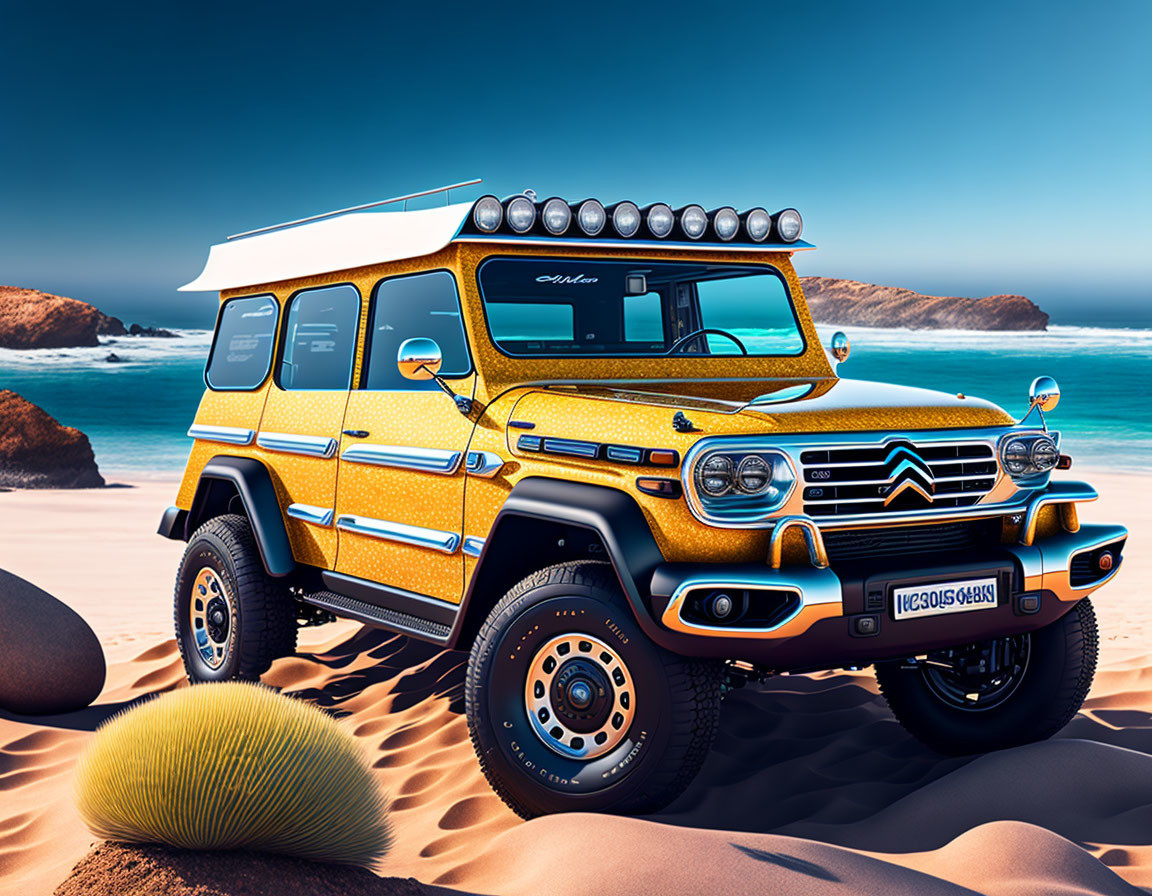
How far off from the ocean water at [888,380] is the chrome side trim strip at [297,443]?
26389 mm

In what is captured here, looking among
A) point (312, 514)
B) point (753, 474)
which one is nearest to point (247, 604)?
point (312, 514)

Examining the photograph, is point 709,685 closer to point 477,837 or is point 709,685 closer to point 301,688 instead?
point 477,837

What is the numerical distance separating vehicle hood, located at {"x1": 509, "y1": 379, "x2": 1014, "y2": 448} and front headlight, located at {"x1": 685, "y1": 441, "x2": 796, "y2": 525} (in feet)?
0.30

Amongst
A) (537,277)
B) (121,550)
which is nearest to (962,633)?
(537,277)

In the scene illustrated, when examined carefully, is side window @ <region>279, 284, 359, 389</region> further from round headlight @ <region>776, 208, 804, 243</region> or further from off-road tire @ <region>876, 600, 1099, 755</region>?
off-road tire @ <region>876, 600, 1099, 755</region>

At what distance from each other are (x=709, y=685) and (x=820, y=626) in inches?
18.2

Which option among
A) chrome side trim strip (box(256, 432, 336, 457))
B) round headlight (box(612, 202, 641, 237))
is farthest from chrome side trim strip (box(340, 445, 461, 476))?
round headlight (box(612, 202, 641, 237))

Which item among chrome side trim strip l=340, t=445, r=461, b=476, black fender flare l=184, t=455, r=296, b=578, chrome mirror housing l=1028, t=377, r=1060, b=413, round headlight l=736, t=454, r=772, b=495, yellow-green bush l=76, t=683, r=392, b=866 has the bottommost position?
yellow-green bush l=76, t=683, r=392, b=866

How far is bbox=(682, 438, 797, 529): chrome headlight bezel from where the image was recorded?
402cm

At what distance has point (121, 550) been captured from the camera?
51.5 ft

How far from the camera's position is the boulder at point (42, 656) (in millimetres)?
6508

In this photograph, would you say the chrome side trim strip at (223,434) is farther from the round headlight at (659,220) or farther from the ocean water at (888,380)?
the ocean water at (888,380)

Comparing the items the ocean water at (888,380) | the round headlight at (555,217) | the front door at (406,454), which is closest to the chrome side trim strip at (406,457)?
the front door at (406,454)

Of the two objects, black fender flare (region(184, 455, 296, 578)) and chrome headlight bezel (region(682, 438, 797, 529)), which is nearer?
chrome headlight bezel (region(682, 438, 797, 529))
